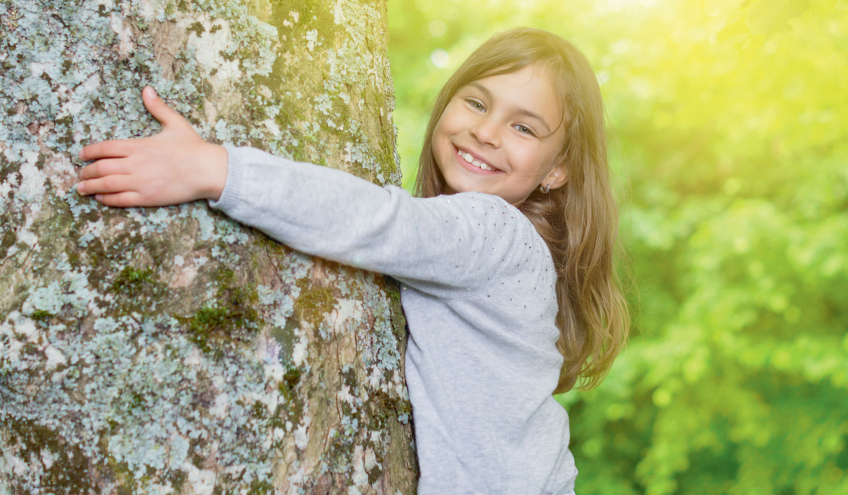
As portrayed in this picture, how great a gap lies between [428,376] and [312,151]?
55 centimetres

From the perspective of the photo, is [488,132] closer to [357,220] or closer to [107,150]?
[357,220]

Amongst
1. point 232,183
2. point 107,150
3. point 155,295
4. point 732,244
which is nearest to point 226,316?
point 155,295

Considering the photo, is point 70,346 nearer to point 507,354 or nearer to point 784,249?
point 507,354

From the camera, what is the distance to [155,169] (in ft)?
3.18

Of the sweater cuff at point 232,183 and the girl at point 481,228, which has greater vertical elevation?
the sweater cuff at point 232,183

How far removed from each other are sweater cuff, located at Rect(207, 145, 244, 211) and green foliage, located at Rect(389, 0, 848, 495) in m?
3.28

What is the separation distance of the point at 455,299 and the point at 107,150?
2.48 ft

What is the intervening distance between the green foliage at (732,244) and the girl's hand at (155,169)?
328cm

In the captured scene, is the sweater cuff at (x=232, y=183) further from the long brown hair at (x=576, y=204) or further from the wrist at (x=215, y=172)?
the long brown hair at (x=576, y=204)

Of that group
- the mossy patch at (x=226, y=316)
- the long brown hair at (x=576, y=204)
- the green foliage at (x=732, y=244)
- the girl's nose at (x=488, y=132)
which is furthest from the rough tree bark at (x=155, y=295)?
the green foliage at (x=732, y=244)

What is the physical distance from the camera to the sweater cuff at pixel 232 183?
990 mm

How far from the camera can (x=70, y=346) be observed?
3.09 feet

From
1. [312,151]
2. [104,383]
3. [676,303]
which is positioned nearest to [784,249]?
[676,303]

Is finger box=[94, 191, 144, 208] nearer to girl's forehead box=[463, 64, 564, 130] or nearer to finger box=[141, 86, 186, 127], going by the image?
finger box=[141, 86, 186, 127]
